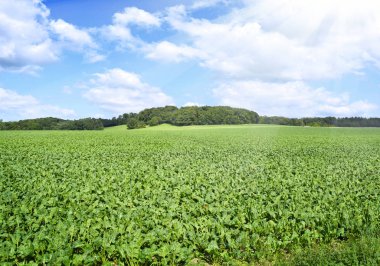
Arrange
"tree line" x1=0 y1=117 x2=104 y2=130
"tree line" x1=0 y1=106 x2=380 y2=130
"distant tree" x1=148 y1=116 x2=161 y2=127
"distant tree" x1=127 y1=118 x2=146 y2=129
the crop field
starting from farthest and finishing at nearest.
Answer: "distant tree" x1=148 y1=116 x2=161 y2=127 → "distant tree" x1=127 y1=118 x2=146 y2=129 → "tree line" x1=0 y1=106 x2=380 y2=130 → "tree line" x1=0 y1=117 x2=104 y2=130 → the crop field

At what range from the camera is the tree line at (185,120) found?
93812 mm

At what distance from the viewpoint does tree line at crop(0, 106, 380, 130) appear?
308 ft

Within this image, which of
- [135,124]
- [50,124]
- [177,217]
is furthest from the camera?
[135,124]

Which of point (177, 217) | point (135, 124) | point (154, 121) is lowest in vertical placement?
point (177, 217)

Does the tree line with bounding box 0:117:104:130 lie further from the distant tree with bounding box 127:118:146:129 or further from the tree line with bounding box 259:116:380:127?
the tree line with bounding box 259:116:380:127

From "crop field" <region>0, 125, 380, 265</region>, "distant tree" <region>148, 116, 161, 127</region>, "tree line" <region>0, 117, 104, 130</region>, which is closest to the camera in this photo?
"crop field" <region>0, 125, 380, 265</region>

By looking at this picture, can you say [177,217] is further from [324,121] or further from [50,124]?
[324,121]

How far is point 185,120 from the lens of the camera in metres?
98.9

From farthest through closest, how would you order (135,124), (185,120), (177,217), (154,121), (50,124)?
(154,121) → (185,120) → (135,124) → (50,124) → (177,217)

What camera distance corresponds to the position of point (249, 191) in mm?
11047

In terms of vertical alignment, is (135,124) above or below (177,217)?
above

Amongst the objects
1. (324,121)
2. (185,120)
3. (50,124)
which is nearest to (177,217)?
(185,120)

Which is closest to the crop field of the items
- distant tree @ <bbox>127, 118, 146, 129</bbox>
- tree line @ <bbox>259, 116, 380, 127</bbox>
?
distant tree @ <bbox>127, 118, 146, 129</bbox>

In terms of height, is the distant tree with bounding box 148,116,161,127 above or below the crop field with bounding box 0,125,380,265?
above
